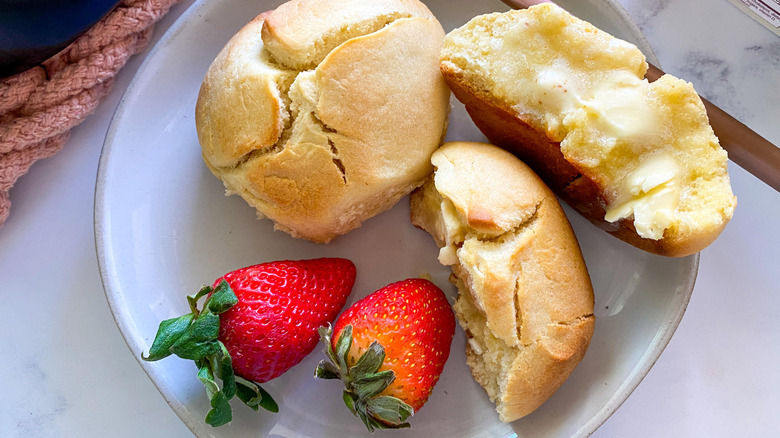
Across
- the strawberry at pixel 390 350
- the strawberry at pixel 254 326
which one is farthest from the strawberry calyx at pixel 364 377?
the strawberry at pixel 254 326

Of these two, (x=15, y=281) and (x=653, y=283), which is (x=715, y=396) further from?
(x=15, y=281)

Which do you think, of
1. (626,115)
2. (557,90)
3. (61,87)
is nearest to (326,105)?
(557,90)

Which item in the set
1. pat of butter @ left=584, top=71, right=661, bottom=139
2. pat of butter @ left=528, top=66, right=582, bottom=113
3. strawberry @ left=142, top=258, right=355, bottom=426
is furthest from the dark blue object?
pat of butter @ left=584, top=71, right=661, bottom=139

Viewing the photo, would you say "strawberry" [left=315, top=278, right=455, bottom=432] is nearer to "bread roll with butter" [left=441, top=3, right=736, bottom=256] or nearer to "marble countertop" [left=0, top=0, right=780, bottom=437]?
"bread roll with butter" [left=441, top=3, right=736, bottom=256]

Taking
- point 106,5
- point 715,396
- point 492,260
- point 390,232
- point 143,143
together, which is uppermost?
point 106,5

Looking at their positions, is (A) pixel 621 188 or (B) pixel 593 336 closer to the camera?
(A) pixel 621 188

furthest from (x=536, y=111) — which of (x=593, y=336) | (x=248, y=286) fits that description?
(x=248, y=286)

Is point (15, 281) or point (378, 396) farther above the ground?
point (15, 281)

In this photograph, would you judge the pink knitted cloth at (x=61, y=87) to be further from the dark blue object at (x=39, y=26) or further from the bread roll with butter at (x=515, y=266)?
the bread roll with butter at (x=515, y=266)
